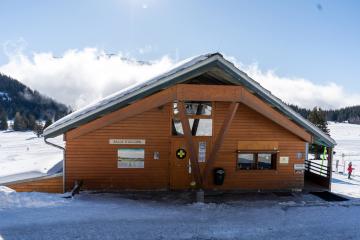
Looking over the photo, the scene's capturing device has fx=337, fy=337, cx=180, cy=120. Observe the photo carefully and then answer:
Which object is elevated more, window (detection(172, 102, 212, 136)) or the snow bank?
window (detection(172, 102, 212, 136))

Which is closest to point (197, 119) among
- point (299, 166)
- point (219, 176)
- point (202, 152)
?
point (202, 152)

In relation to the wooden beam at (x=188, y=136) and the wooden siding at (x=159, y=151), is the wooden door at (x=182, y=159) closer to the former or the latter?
the wooden siding at (x=159, y=151)

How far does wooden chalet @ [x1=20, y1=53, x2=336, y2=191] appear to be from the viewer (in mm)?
11391

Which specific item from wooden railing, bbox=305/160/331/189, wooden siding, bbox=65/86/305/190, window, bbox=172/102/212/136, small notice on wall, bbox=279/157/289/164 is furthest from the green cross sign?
wooden railing, bbox=305/160/331/189

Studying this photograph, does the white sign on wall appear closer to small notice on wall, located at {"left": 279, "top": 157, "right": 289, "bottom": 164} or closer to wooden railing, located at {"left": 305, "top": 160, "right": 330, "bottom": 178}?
small notice on wall, located at {"left": 279, "top": 157, "right": 289, "bottom": 164}

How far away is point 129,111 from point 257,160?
5.94 meters

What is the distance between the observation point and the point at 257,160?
46.6 feet

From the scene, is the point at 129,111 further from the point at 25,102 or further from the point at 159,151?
the point at 25,102

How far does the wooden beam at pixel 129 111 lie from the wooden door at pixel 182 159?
2.38 m

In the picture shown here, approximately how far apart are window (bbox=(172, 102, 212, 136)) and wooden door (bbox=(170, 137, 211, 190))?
0.28 m

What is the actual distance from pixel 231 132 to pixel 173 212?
492cm

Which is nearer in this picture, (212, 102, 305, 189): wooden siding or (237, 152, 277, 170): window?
(212, 102, 305, 189): wooden siding

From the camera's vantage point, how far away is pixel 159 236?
26.7 feet

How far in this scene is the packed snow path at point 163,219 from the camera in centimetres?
820
